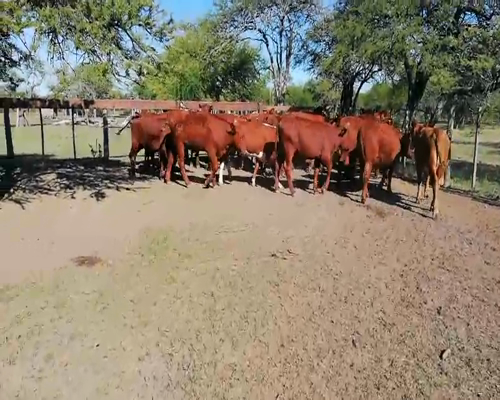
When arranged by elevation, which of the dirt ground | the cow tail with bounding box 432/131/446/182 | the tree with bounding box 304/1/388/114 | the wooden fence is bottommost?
the dirt ground

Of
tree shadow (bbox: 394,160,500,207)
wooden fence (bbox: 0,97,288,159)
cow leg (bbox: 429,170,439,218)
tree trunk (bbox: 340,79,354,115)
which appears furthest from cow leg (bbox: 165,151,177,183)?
tree trunk (bbox: 340,79,354,115)

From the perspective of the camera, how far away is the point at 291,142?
10.5 metres

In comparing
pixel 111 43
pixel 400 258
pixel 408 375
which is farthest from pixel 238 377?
pixel 111 43

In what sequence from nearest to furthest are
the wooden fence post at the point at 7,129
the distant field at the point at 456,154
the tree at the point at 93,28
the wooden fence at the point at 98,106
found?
the tree at the point at 93,28 < the wooden fence post at the point at 7,129 < the wooden fence at the point at 98,106 < the distant field at the point at 456,154

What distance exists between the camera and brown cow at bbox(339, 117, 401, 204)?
10.2 m

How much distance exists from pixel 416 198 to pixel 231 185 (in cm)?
364

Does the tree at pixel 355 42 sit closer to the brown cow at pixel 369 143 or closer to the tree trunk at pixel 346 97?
the tree trunk at pixel 346 97

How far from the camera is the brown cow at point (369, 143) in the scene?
10222 millimetres

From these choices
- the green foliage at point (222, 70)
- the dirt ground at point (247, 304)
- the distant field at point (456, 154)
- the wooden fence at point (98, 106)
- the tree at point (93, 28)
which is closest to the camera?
the dirt ground at point (247, 304)

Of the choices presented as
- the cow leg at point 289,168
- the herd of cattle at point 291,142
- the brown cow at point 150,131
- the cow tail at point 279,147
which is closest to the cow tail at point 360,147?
the herd of cattle at point 291,142

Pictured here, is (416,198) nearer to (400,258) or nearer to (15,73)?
(400,258)

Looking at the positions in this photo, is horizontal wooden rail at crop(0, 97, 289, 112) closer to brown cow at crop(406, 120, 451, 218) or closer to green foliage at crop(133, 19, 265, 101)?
green foliage at crop(133, 19, 265, 101)

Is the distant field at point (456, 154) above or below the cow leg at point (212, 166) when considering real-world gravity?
below

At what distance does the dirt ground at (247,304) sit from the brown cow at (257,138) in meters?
2.40
